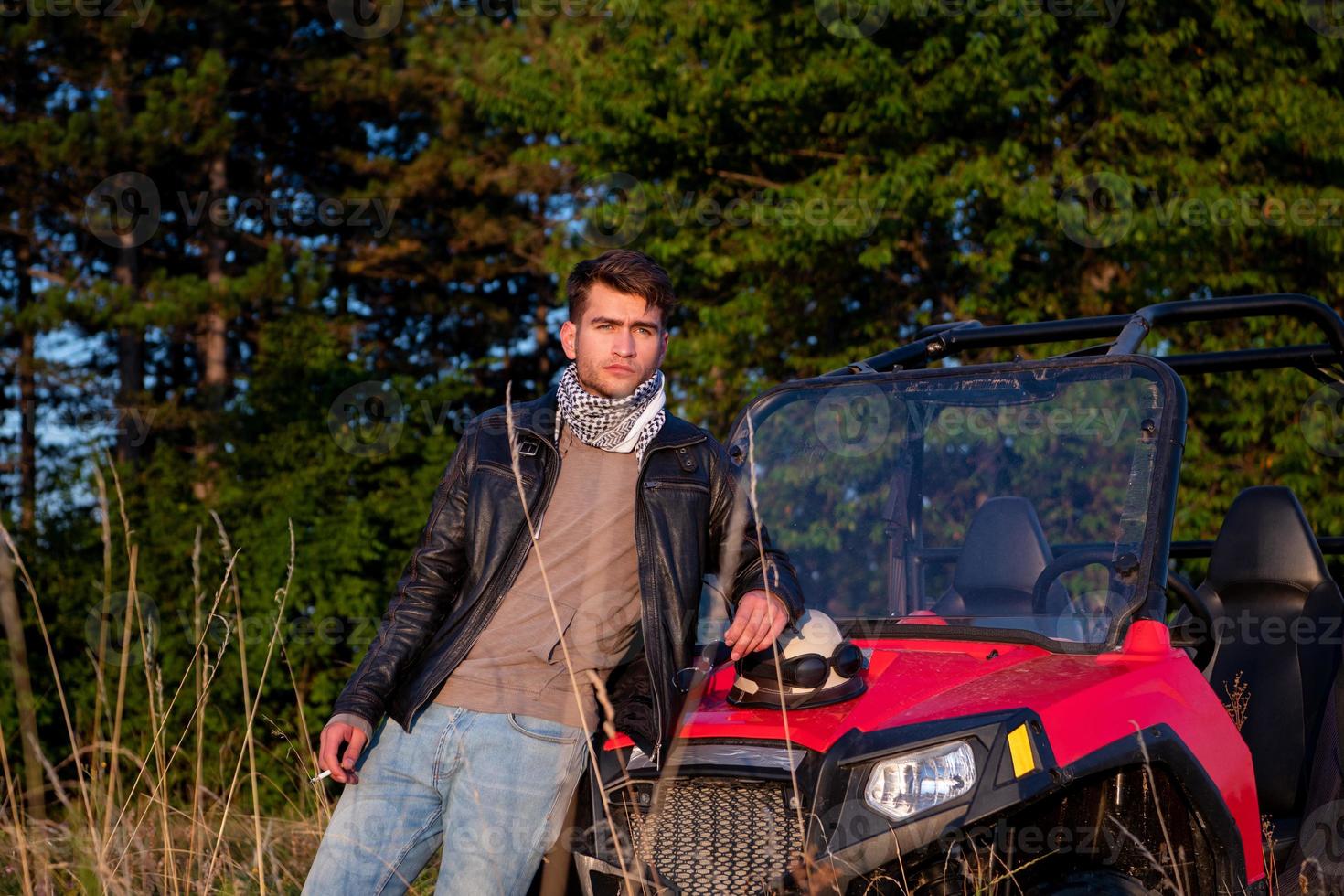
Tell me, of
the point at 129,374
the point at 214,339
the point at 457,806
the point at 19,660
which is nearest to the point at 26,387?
the point at 129,374

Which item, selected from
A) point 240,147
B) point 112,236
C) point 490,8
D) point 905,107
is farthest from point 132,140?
point 905,107

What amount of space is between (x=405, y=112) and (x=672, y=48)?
8.91 meters

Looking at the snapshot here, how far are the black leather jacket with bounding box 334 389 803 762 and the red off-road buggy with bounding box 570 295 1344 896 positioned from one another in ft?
0.55

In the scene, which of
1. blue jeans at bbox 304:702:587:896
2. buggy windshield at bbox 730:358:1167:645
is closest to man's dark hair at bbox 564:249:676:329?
buggy windshield at bbox 730:358:1167:645

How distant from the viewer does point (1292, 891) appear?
3834mm

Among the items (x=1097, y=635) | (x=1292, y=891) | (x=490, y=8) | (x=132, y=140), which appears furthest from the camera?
(x=490, y=8)

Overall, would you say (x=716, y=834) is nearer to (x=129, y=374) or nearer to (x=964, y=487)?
(x=964, y=487)

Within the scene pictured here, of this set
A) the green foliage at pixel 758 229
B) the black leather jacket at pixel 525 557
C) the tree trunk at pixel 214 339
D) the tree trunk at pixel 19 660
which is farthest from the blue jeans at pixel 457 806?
the tree trunk at pixel 214 339

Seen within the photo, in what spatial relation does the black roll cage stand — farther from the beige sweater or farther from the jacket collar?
the beige sweater

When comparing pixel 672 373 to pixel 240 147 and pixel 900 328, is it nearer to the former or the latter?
pixel 900 328

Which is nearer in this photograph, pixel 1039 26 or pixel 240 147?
pixel 1039 26

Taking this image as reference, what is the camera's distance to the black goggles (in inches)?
122

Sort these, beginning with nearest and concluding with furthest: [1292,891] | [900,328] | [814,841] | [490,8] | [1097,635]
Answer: [814,841], [1097,635], [1292,891], [900,328], [490,8]

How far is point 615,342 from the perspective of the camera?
3324mm
